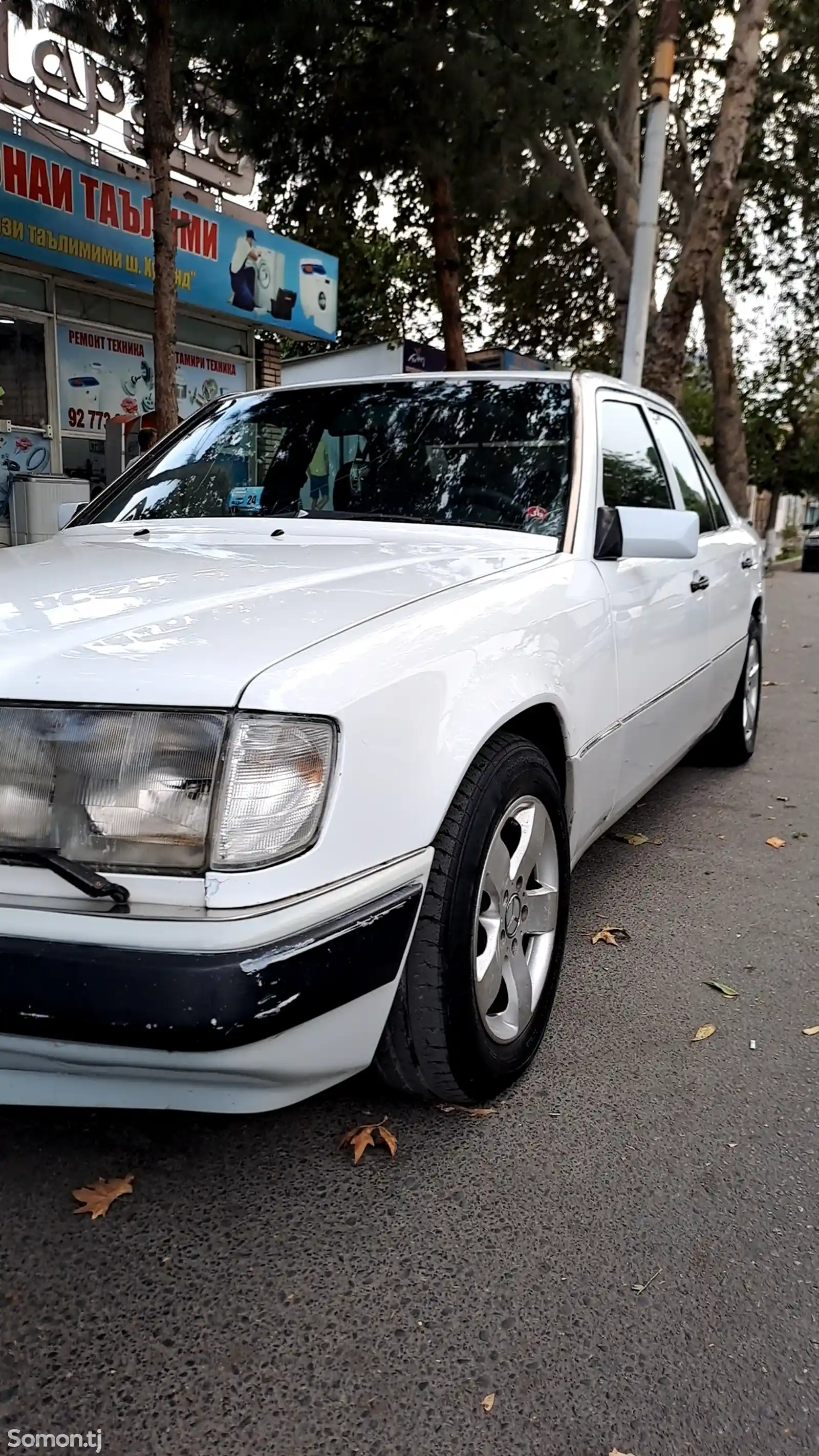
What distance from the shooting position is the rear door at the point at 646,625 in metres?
3.04

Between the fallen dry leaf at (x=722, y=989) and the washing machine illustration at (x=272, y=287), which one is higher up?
the washing machine illustration at (x=272, y=287)

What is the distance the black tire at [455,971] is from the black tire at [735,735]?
3.04m

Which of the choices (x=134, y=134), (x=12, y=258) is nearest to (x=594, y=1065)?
(x=12, y=258)

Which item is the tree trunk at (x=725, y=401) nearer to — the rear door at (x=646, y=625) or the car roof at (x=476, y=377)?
the rear door at (x=646, y=625)

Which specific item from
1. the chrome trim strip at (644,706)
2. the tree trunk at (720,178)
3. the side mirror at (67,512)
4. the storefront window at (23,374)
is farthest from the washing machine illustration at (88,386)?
the chrome trim strip at (644,706)

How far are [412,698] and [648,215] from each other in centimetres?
955

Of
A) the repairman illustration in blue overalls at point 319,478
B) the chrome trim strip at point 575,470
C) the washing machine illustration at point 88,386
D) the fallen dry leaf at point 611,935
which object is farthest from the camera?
the washing machine illustration at point 88,386

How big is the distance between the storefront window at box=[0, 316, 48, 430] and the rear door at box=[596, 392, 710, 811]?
26.9 ft

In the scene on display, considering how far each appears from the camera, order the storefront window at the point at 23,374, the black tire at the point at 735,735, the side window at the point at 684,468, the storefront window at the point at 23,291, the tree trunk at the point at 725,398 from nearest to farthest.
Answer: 1. the side window at the point at 684,468
2. the black tire at the point at 735,735
3. the storefront window at the point at 23,291
4. the storefront window at the point at 23,374
5. the tree trunk at the point at 725,398

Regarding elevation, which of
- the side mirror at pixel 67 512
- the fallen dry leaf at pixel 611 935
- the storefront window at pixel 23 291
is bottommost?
the fallen dry leaf at pixel 611 935

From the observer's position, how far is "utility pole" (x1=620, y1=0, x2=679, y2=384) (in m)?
9.55

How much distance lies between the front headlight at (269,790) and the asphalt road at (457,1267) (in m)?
0.75

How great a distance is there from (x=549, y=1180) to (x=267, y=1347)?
0.66 m

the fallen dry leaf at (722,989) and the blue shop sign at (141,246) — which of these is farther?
the blue shop sign at (141,246)
